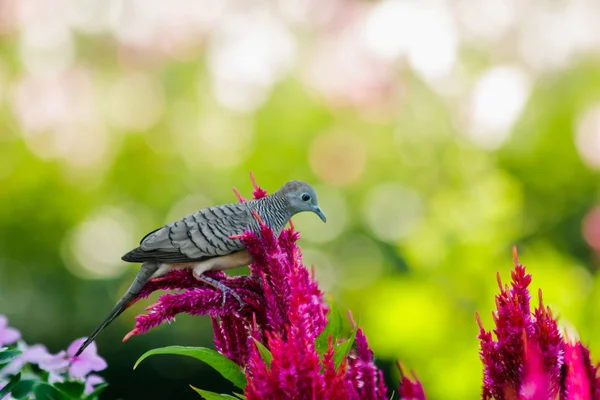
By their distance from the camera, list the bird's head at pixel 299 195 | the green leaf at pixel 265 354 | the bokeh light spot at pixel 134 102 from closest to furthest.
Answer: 1. the green leaf at pixel 265 354
2. the bird's head at pixel 299 195
3. the bokeh light spot at pixel 134 102

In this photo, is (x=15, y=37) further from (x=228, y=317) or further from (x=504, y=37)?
(x=228, y=317)

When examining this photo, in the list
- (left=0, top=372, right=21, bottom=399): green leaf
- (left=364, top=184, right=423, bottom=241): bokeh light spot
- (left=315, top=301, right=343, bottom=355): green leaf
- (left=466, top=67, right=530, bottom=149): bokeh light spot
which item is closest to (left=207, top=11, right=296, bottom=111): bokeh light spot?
(left=364, top=184, right=423, bottom=241): bokeh light spot

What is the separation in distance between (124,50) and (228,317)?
4.32 metres

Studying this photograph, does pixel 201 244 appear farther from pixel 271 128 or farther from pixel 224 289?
pixel 271 128

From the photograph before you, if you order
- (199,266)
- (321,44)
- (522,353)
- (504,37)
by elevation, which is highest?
(504,37)

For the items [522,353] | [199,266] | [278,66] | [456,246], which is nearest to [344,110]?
[278,66]

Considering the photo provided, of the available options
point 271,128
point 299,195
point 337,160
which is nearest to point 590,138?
point 337,160

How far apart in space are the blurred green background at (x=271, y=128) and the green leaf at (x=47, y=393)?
2765 mm

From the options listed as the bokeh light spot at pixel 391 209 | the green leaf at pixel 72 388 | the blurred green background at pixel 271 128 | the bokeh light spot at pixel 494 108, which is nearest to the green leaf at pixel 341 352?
the green leaf at pixel 72 388

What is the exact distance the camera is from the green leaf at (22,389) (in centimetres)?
160

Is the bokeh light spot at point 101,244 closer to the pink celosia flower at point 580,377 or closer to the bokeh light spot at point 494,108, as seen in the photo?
the bokeh light spot at point 494,108

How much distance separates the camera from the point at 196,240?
151 cm

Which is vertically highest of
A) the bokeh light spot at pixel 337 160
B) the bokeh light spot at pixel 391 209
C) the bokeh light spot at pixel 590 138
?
the bokeh light spot at pixel 590 138

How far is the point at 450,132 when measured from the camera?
4.98 m
